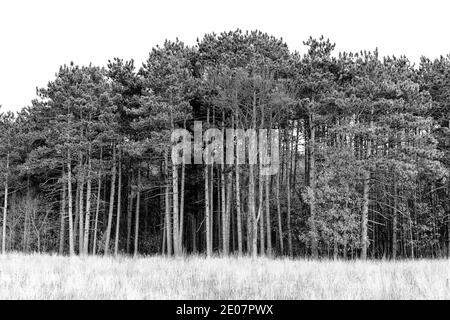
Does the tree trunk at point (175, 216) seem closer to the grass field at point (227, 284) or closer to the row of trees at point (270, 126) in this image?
the row of trees at point (270, 126)

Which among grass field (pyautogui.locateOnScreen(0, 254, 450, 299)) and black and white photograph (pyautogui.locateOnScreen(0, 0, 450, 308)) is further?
black and white photograph (pyautogui.locateOnScreen(0, 0, 450, 308))

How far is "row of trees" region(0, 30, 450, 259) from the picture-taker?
2680cm

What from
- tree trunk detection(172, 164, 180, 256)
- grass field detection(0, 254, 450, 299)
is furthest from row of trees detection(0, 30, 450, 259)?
grass field detection(0, 254, 450, 299)

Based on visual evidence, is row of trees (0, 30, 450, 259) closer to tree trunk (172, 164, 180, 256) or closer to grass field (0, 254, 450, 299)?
tree trunk (172, 164, 180, 256)

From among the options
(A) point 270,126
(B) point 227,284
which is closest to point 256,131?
(A) point 270,126

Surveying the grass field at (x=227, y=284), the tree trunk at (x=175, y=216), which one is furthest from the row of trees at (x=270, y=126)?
the grass field at (x=227, y=284)

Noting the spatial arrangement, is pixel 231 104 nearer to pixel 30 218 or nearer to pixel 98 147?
pixel 98 147

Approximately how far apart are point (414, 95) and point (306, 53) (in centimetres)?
698

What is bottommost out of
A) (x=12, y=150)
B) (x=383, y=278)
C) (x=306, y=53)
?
(x=383, y=278)

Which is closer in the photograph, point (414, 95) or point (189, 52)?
point (414, 95)

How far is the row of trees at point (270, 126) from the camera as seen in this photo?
2680 centimetres

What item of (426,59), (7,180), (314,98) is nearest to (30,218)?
(7,180)
